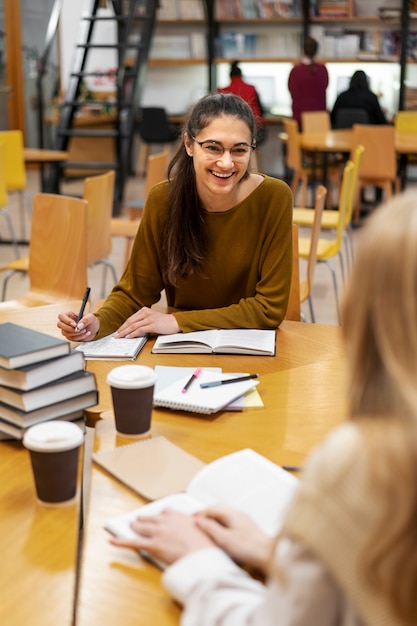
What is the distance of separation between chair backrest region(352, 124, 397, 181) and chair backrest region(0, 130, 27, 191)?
97.9 inches

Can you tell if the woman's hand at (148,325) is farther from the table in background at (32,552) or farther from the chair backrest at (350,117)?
the chair backrest at (350,117)

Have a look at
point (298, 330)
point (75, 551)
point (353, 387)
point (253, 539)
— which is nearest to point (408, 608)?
point (353, 387)

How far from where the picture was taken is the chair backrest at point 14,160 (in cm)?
578

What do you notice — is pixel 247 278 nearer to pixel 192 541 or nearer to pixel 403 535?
pixel 192 541

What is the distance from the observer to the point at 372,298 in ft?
2.43

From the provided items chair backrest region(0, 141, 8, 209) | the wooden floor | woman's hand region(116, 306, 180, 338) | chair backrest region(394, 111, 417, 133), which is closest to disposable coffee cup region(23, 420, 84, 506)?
woman's hand region(116, 306, 180, 338)

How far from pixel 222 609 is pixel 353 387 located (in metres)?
0.30

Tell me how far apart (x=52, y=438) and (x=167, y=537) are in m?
0.24

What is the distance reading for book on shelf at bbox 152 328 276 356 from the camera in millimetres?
1907

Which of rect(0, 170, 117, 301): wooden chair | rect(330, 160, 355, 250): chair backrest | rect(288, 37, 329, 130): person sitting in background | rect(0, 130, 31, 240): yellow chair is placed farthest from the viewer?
rect(288, 37, 329, 130): person sitting in background

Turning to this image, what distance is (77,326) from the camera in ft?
6.47

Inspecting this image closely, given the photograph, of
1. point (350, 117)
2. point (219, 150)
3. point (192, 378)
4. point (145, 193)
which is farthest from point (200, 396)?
point (350, 117)

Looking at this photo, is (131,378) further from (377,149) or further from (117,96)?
(117,96)

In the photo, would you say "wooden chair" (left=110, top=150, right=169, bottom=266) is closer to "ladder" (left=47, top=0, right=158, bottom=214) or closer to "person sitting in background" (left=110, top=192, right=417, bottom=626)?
"ladder" (left=47, top=0, right=158, bottom=214)
